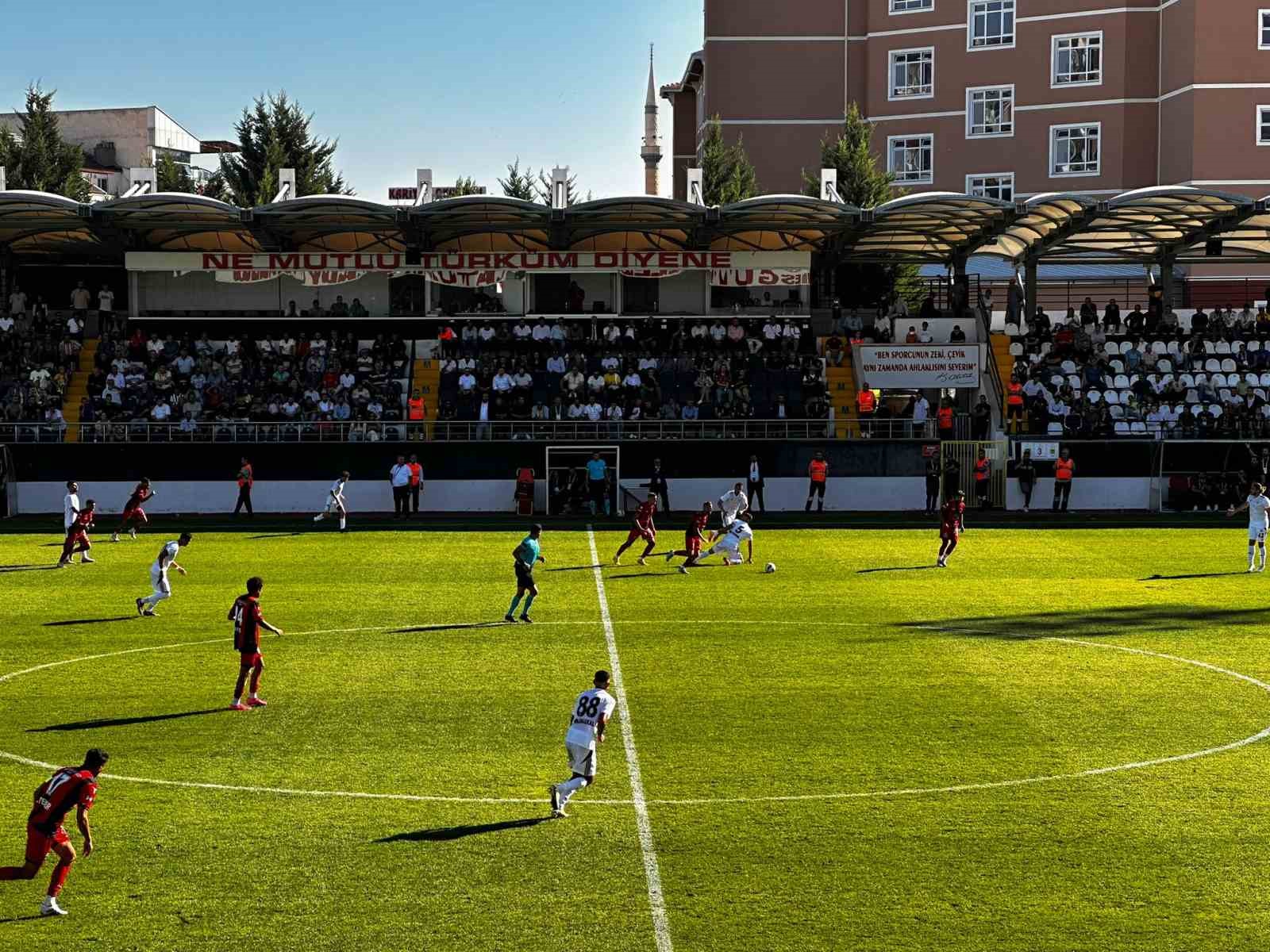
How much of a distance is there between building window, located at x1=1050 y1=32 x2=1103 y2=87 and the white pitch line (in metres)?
54.8

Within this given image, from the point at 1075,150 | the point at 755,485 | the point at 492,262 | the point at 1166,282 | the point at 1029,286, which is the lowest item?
A: the point at 755,485

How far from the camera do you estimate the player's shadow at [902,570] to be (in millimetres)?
34000

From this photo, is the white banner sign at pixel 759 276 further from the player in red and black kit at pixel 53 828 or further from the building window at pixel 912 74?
the player in red and black kit at pixel 53 828

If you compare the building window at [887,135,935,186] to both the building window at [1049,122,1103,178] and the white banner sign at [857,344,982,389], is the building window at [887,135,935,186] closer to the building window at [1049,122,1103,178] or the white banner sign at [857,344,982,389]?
the building window at [1049,122,1103,178]

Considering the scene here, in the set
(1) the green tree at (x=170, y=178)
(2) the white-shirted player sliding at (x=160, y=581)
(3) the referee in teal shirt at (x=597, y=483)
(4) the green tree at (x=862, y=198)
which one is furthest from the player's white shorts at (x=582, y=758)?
(1) the green tree at (x=170, y=178)

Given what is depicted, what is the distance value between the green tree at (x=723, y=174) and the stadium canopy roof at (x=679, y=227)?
12632 millimetres

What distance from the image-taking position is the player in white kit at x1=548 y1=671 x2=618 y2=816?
15906 mm

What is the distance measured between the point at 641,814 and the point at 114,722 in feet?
24.9

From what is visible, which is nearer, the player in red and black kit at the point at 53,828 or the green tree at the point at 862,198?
the player in red and black kit at the point at 53,828

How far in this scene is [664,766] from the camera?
59.2 ft

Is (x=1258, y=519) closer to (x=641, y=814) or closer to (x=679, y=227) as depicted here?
(x=641, y=814)

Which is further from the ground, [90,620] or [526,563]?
[526,563]

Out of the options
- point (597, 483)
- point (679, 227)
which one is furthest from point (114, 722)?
point (679, 227)

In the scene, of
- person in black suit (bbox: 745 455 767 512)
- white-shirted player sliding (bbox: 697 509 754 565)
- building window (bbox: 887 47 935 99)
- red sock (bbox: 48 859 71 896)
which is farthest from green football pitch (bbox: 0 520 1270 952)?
building window (bbox: 887 47 935 99)
